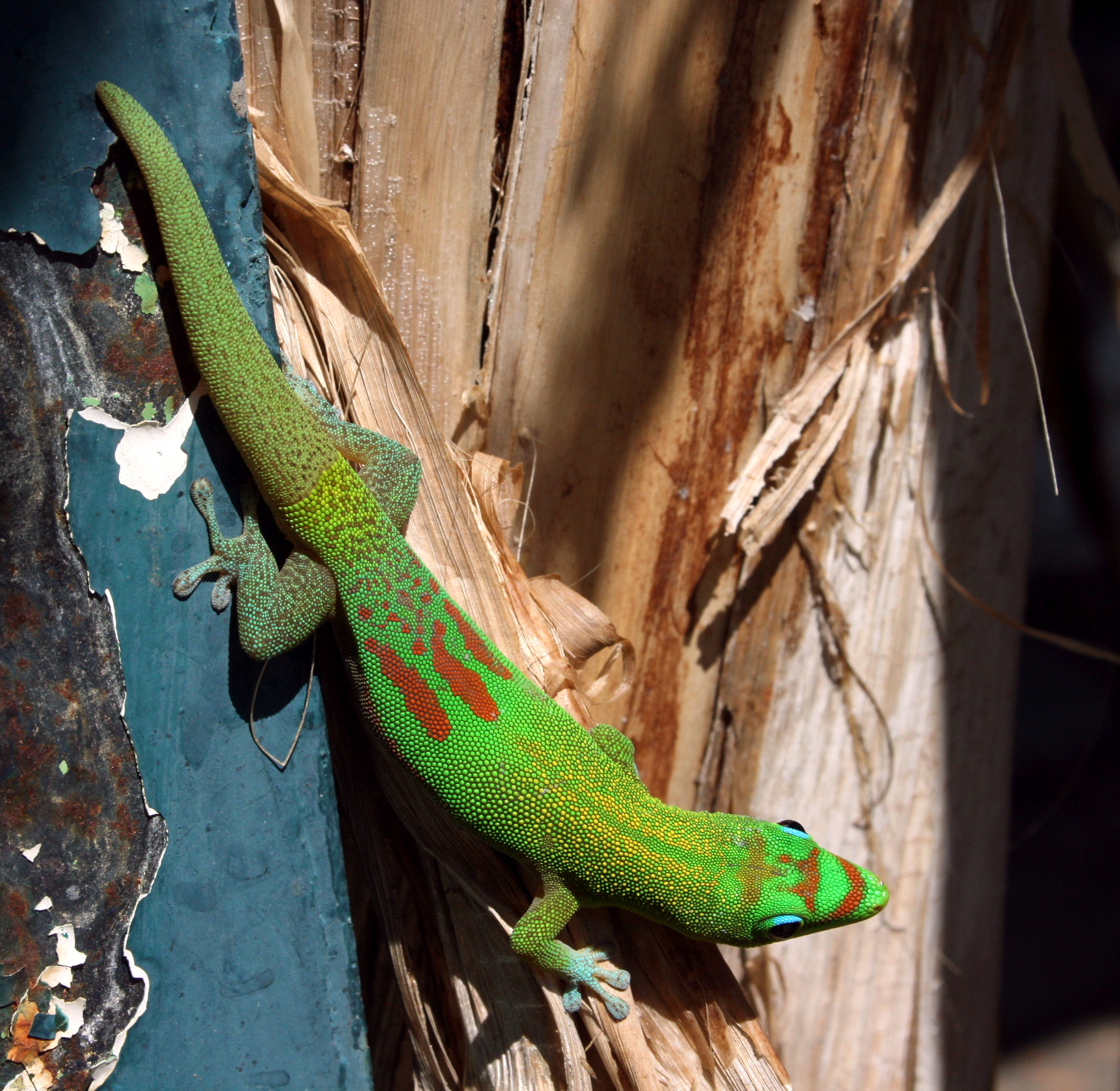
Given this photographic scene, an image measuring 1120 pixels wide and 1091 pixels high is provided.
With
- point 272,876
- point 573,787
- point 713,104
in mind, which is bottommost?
point 272,876

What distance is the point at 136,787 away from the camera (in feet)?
5.47

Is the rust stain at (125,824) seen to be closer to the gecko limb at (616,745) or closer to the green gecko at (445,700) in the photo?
the green gecko at (445,700)

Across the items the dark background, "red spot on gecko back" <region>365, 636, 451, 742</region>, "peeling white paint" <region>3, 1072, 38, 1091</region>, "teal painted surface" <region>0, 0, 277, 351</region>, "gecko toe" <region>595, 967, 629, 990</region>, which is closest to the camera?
"teal painted surface" <region>0, 0, 277, 351</region>

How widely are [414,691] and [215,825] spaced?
0.50m

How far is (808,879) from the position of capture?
6.12 ft

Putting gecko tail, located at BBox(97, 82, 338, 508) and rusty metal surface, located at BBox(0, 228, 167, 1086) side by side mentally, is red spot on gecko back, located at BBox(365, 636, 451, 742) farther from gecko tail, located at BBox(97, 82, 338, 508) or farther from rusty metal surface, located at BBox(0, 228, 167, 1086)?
rusty metal surface, located at BBox(0, 228, 167, 1086)

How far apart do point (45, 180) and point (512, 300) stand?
104cm

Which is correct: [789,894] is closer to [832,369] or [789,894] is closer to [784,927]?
[784,927]

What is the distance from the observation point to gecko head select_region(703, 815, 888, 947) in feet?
6.04

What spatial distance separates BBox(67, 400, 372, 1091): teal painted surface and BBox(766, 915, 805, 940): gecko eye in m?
0.96

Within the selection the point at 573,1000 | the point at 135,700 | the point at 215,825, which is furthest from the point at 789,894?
the point at 135,700

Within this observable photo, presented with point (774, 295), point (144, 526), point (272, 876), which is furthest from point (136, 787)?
point (774, 295)

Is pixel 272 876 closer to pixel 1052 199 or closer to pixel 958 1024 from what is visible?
pixel 958 1024

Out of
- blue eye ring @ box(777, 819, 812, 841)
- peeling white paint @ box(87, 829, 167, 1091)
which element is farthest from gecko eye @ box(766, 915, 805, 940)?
peeling white paint @ box(87, 829, 167, 1091)
